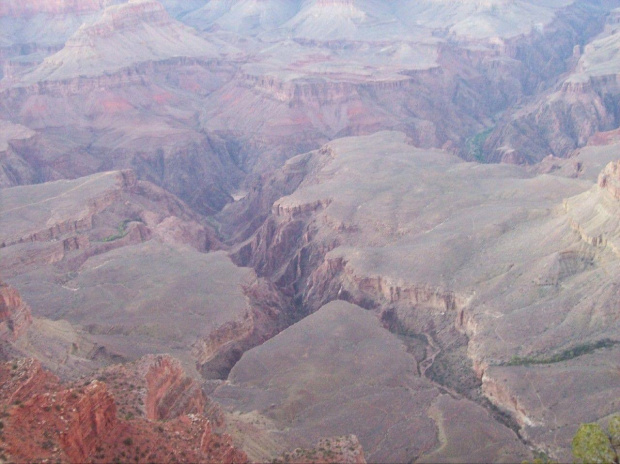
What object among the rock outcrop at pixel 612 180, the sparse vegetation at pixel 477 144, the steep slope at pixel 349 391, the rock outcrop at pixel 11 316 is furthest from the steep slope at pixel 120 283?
the sparse vegetation at pixel 477 144

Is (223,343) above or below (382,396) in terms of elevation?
below

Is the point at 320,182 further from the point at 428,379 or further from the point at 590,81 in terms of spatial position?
the point at 590,81

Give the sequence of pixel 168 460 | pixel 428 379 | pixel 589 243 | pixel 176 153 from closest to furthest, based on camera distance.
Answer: pixel 168 460 < pixel 428 379 < pixel 589 243 < pixel 176 153

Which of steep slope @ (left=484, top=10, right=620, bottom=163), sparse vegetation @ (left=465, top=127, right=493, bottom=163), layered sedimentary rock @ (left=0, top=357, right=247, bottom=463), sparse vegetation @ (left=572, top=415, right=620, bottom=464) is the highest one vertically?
layered sedimentary rock @ (left=0, top=357, right=247, bottom=463)

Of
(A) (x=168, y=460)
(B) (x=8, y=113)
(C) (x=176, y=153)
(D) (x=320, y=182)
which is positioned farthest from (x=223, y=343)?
(B) (x=8, y=113)

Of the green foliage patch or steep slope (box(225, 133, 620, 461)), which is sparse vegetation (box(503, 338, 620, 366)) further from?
the green foliage patch

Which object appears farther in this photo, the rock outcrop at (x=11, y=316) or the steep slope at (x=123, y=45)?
the steep slope at (x=123, y=45)

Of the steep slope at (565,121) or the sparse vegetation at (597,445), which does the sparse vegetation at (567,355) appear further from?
the steep slope at (565,121)

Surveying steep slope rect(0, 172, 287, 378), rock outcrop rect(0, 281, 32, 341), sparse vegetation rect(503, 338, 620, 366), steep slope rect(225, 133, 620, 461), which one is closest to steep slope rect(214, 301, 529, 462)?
steep slope rect(225, 133, 620, 461)
